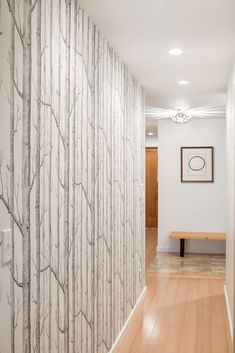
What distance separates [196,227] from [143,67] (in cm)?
425

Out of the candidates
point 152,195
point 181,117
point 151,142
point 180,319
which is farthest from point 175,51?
point 152,195

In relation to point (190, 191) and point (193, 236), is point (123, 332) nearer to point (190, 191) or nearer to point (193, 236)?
point (193, 236)

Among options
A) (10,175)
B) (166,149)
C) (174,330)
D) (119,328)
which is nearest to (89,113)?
(10,175)

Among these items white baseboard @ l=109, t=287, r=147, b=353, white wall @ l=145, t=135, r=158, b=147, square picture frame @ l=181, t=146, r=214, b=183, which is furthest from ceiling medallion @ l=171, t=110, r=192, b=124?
white wall @ l=145, t=135, r=158, b=147

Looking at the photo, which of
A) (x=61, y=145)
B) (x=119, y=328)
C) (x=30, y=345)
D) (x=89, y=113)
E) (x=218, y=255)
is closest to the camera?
(x=30, y=345)

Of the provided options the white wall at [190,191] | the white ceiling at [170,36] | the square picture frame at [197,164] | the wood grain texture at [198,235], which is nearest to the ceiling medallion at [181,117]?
the white wall at [190,191]

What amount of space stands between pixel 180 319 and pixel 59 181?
274cm

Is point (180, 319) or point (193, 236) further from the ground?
point (193, 236)

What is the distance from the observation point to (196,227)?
786 cm

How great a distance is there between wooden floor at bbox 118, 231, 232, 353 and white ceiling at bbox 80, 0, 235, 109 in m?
A: 2.50

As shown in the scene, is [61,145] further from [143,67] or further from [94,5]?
[143,67]

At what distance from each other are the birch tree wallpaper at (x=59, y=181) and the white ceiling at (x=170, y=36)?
154 mm

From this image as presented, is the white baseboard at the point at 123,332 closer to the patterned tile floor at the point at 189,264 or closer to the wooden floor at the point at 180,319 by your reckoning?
the wooden floor at the point at 180,319

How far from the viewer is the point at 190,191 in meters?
7.90
